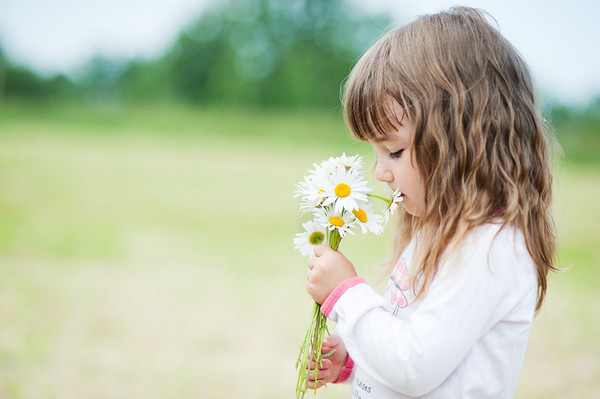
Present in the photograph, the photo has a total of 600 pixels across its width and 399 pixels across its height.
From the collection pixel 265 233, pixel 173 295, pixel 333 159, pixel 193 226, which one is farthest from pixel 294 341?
pixel 193 226

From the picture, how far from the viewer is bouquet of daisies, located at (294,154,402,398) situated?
3.33 feet

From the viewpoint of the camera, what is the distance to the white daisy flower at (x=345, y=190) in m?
1.01

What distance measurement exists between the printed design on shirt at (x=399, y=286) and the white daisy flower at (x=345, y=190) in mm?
193

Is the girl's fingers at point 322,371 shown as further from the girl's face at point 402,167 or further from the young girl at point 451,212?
the girl's face at point 402,167

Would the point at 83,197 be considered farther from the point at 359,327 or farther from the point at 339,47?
the point at 339,47

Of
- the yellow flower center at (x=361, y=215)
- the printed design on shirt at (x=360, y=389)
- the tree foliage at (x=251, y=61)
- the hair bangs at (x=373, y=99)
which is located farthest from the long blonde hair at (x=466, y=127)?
the tree foliage at (x=251, y=61)

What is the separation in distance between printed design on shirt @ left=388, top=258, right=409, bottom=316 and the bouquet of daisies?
0.45 ft

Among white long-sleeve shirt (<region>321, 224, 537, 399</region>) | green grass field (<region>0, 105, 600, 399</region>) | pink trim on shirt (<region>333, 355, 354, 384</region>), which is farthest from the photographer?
green grass field (<region>0, 105, 600, 399</region>)

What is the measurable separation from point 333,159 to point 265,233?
4117 mm

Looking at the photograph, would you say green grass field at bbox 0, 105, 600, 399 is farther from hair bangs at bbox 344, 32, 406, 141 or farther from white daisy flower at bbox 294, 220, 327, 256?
hair bangs at bbox 344, 32, 406, 141

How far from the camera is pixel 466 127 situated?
993 mm

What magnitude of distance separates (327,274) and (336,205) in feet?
0.43

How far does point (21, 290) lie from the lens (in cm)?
324

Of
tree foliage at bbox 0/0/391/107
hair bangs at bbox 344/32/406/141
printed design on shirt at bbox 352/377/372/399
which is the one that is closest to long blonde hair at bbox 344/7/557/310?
hair bangs at bbox 344/32/406/141
